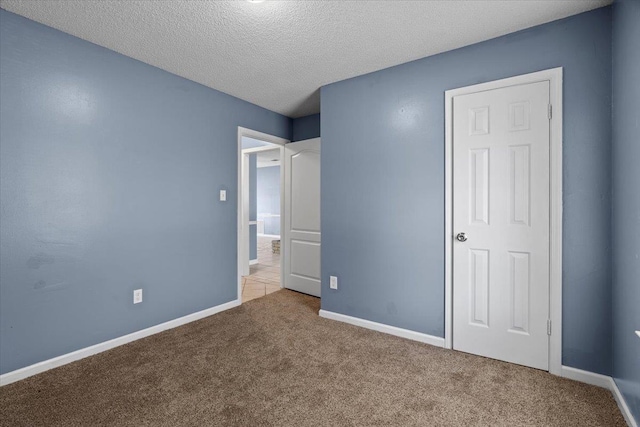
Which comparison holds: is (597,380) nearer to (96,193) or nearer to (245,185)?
(96,193)

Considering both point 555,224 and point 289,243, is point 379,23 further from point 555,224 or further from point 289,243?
point 289,243

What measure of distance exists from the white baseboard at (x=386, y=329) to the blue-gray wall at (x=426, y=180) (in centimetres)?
5

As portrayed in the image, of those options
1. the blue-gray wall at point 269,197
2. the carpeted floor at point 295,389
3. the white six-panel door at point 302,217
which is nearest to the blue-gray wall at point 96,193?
the carpeted floor at point 295,389

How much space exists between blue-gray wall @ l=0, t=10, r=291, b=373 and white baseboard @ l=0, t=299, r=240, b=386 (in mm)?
49

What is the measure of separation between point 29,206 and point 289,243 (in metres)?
2.70

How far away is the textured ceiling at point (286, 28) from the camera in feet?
6.29

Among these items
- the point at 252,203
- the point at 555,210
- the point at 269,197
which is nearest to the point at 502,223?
the point at 555,210

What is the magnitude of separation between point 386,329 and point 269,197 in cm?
832

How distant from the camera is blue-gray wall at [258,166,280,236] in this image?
10.4 m

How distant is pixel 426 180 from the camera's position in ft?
8.48

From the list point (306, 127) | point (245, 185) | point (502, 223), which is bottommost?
point (502, 223)

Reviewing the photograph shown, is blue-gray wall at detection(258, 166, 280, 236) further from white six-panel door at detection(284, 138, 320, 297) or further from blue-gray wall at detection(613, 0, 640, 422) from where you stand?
blue-gray wall at detection(613, 0, 640, 422)

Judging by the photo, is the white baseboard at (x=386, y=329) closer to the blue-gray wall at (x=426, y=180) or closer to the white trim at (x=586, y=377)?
the blue-gray wall at (x=426, y=180)

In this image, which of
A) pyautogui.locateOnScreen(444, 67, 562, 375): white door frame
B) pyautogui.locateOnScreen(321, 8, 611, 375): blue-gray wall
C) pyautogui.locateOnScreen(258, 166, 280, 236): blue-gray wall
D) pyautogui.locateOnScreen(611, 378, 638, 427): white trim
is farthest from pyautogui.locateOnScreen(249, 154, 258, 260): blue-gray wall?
pyautogui.locateOnScreen(611, 378, 638, 427): white trim
